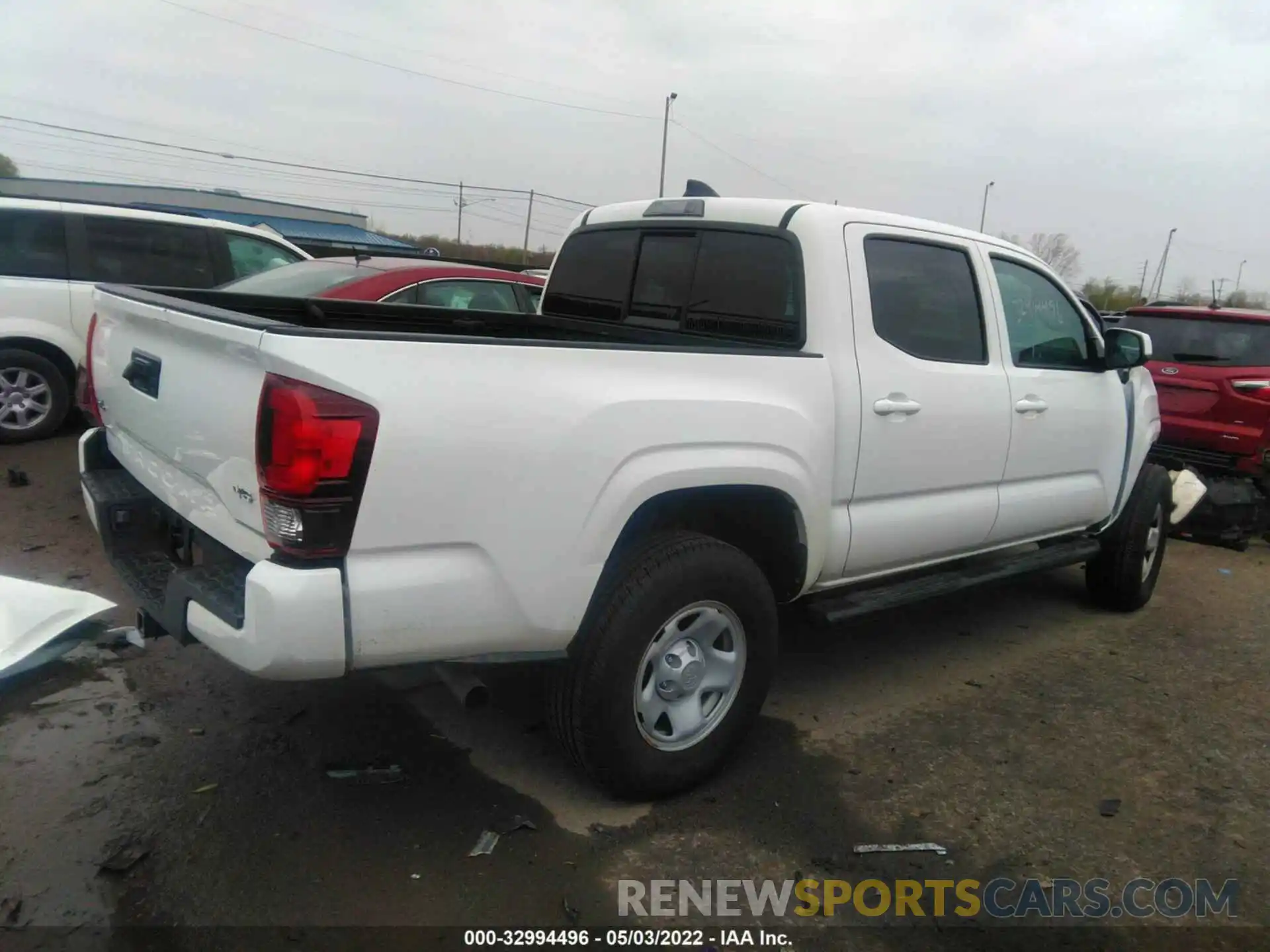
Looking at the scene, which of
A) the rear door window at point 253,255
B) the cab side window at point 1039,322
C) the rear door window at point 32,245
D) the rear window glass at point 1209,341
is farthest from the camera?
the rear door window at point 253,255

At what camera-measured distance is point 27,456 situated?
6.79 metres

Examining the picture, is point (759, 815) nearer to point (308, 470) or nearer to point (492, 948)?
point (492, 948)

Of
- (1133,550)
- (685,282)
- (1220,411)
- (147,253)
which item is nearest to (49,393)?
(147,253)

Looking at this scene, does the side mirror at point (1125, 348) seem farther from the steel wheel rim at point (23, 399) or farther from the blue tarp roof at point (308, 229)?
the blue tarp roof at point (308, 229)

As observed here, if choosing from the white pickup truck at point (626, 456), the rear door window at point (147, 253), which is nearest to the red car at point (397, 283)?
the rear door window at point (147, 253)

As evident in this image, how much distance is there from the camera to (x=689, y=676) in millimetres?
3037

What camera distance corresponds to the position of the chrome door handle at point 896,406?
11.3 ft

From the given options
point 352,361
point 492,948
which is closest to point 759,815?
point 492,948

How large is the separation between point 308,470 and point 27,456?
5.87 metres

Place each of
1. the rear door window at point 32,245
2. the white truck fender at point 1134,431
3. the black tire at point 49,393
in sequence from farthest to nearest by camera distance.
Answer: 1. the rear door window at point 32,245
2. the black tire at point 49,393
3. the white truck fender at point 1134,431

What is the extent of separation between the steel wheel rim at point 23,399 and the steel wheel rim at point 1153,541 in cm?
760

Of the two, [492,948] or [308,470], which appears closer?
[308,470]

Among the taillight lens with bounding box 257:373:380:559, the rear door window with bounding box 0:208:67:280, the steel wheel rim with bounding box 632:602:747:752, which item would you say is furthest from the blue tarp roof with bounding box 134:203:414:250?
the taillight lens with bounding box 257:373:380:559

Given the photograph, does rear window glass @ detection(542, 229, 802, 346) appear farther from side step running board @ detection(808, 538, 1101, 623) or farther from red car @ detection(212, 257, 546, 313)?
red car @ detection(212, 257, 546, 313)
